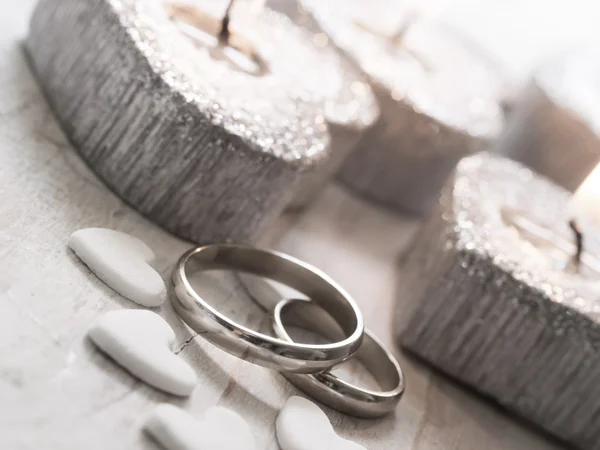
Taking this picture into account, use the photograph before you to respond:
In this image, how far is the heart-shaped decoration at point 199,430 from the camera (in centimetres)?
38

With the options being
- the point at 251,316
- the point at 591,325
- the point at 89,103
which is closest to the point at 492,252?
the point at 591,325

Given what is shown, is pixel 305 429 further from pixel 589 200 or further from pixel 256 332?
pixel 589 200

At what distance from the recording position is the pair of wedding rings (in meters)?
0.45

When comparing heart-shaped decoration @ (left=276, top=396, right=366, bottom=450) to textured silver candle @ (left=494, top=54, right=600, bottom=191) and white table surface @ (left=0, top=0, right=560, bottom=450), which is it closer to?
white table surface @ (left=0, top=0, right=560, bottom=450)

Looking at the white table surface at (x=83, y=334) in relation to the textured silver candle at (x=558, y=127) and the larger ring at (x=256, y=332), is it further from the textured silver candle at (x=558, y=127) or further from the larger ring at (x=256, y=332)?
the textured silver candle at (x=558, y=127)

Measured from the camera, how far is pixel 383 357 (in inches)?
21.8

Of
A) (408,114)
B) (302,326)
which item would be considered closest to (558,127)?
(408,114)

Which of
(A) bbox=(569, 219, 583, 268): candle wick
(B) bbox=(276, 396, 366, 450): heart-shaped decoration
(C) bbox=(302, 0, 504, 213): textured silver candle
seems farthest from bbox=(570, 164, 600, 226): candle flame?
(B) bbox=(276, 396, 366, 450): heart-shaped decoration

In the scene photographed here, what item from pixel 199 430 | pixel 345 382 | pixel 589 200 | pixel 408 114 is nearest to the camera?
pixel 199 430

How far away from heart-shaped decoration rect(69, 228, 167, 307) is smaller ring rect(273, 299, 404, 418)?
10cm

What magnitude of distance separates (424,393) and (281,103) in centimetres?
28

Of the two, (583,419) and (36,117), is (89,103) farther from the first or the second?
(583,419)

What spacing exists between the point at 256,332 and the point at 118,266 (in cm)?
11

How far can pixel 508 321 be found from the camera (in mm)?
580
